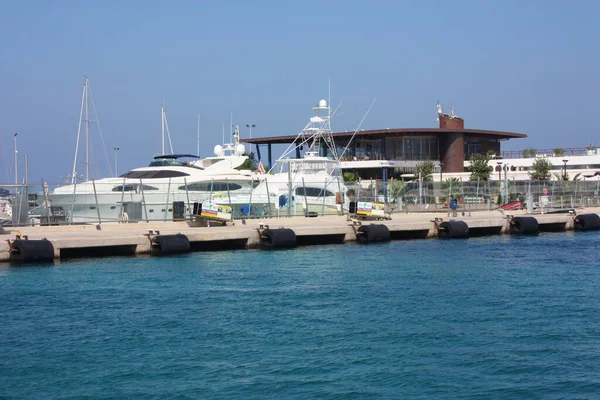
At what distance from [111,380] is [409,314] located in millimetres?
8263

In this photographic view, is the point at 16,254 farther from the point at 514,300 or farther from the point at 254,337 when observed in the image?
the point at 514,300

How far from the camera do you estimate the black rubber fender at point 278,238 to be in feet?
111

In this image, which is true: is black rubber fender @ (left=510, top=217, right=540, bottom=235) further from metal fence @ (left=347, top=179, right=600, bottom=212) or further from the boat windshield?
the boat windshield

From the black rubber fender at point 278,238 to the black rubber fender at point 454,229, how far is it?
8.63 meters

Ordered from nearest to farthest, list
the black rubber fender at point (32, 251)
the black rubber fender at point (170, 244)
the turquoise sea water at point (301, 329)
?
the turquoise sea water at point (301, 329), the black rubber fender at point (32, 251), the black rubber fender at point (170, 244)

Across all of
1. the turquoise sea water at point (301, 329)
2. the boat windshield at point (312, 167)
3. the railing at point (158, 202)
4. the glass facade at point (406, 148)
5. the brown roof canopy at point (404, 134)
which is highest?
the brown roof canopy at point (404, 134)

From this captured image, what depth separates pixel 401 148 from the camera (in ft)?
268

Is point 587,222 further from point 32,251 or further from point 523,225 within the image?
point 32,251

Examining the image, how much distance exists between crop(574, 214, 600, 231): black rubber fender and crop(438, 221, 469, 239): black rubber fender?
27.9 ft

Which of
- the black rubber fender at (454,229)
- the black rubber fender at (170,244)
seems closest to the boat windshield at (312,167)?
the black rubber fender at (454,229)

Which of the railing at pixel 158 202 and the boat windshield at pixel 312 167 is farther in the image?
the boat windshield at pixel 312 167

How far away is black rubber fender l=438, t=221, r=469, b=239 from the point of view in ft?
127

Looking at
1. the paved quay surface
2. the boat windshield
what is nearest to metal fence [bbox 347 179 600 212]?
the boat windshield

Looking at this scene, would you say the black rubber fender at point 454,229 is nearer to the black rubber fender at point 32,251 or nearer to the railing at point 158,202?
the railing at point 158,202
